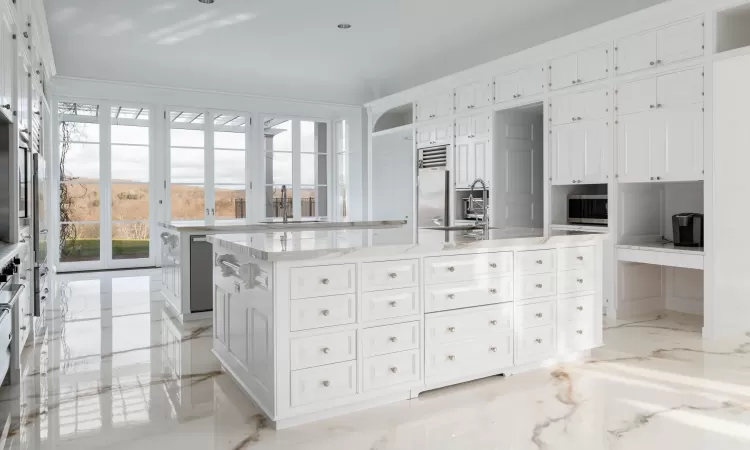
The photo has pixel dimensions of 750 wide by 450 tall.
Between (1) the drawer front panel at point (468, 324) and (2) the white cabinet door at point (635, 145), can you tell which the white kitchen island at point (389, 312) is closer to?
(1) the drawer front panel at point (468, 324)

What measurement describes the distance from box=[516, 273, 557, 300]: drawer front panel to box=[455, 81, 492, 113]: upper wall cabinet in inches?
131

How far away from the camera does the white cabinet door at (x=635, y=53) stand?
4.42 m

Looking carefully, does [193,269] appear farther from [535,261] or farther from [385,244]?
[535,261]

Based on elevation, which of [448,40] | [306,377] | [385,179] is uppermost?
[448,40]

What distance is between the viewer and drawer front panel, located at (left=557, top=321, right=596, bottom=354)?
10.9ft

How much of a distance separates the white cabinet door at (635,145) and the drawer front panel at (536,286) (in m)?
1.86

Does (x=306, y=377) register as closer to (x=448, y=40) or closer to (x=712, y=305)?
(x=712, y=305)

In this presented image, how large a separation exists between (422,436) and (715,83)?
3381 millimetres

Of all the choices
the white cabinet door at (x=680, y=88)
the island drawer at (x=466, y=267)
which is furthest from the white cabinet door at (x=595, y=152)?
the island drawer at (x=466, y=267)

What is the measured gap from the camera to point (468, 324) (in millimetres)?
2936

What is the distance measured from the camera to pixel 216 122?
836 centimetres

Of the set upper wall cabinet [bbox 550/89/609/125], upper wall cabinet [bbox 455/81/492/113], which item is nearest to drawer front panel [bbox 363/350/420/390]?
upper wall cabinet [bbox 550/89/609/125]

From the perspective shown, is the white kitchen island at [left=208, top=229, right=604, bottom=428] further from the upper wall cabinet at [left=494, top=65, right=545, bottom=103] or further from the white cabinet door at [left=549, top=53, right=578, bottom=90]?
the upper wall cabinet at [left=494, top=65, right=545, bottom=103]

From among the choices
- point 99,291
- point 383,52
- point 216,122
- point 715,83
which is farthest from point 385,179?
point 715,83
